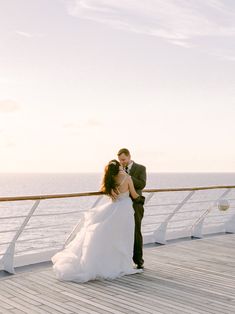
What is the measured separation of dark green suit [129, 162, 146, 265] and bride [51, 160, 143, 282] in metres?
0.14

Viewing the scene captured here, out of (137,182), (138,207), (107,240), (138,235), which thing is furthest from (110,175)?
(138,235)

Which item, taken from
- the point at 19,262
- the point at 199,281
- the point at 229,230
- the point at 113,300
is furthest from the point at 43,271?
the point at 229,230

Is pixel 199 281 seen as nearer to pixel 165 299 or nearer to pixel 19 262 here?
pixel 165 299

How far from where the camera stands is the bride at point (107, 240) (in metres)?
5.43

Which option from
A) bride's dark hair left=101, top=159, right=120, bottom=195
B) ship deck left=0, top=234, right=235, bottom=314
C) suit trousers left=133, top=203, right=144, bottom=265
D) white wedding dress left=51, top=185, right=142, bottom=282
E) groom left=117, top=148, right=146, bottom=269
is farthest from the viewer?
suit trousers left=133, top=203, right=144, bottom=265

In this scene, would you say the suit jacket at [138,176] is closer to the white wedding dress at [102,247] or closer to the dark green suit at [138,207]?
the dark green suit at [138,207]

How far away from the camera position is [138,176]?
602cm

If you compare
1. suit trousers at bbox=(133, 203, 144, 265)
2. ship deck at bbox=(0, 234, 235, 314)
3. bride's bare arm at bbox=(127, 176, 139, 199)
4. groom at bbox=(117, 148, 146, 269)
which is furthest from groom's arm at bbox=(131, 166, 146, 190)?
ship deck at bbox=(0, 234, 235, 314)

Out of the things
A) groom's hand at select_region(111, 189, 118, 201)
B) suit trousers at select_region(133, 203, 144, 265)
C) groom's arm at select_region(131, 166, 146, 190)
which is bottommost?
suit trousers at select_region(133, 203, 144, 265)

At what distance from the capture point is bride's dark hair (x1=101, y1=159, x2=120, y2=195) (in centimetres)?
575

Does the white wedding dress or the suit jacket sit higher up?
the suit jacket

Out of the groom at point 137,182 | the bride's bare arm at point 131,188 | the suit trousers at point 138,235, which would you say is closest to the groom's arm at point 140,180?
the groom at point 137,182

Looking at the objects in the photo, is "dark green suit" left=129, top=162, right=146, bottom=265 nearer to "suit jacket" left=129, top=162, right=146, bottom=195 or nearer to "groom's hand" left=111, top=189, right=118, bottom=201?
"suit jacket" left=129, top=162, right=146, bottom=195

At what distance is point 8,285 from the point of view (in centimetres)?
516
